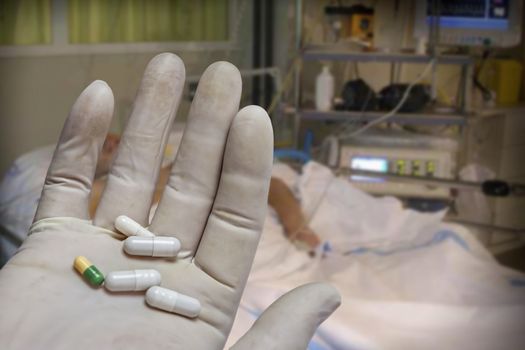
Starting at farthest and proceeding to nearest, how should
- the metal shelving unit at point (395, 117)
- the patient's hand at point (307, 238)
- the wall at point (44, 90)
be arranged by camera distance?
the metal shelving unit at point (395, 117)
the wall at point (44, 90)
the patient's hand at point (307, 238)

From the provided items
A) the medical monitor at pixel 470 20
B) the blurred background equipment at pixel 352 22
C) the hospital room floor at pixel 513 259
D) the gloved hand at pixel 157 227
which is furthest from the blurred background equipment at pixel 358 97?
the gloved hand at pixel 157 227

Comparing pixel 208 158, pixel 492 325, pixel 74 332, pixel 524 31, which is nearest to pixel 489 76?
pixel 524 31

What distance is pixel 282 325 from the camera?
746 millimetres

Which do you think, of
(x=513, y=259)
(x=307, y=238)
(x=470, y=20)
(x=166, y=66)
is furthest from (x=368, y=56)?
(x=166, y=66)

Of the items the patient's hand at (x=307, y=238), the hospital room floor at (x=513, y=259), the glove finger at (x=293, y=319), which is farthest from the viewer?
the patient's hand at (x=307, y=238)

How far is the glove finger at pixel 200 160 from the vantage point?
0.80 m

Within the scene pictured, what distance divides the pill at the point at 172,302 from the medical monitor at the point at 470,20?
1583 millimetres

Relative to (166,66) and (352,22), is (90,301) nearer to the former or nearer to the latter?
(166,66)

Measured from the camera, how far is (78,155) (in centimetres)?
85

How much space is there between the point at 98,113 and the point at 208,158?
0.15 meters

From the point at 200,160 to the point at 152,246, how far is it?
0.39 feet

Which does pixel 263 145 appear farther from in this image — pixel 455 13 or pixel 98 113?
pixel 455 13

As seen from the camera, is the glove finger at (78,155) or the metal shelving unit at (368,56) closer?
the glove finger at (78,155)

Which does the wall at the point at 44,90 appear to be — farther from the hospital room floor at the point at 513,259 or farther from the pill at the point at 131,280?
the pill at the point at 131,280
